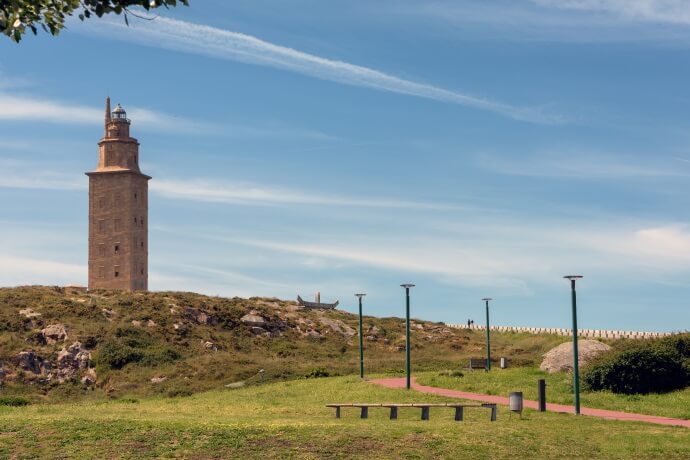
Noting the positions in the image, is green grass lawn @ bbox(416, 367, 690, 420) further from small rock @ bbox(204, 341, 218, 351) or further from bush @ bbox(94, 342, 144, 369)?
small rock @ bbox(204, 341, 218, 351)

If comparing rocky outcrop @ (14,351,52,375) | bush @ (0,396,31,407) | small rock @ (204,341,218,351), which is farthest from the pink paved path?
rocky outcrop @ (14,351,52,375)

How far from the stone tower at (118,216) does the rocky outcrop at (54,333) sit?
81.9 ft

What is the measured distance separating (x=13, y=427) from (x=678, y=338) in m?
30.3

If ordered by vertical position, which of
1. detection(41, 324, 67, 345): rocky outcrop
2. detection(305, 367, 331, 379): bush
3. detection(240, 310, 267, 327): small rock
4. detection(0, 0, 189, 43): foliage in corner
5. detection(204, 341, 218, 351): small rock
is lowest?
detection(305, 367, 331, 379): bush

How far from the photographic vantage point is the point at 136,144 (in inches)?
3880

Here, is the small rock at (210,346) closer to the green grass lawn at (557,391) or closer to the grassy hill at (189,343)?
the grassy hill at (189,343)

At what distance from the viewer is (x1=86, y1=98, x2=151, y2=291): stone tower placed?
9512 centimetres

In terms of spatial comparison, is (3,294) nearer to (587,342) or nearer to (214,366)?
(214,366)

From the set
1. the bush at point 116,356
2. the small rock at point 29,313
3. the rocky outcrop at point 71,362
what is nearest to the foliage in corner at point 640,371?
the bush at point 116,356

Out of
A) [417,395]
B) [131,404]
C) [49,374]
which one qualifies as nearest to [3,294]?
[49,374]

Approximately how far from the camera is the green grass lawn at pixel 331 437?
24.4 meters

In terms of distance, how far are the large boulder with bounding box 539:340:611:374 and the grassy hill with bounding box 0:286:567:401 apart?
9.68m

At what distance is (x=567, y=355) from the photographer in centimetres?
4991

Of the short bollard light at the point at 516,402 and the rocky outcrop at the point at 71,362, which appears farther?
the rocky outcrop at the point at 71,362
